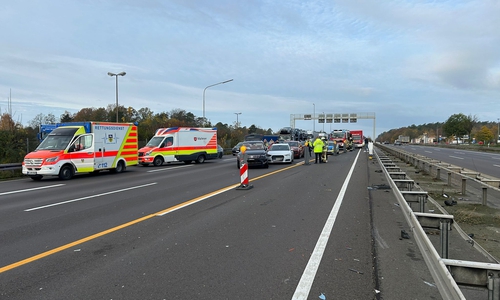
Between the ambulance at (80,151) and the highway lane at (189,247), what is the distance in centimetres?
550

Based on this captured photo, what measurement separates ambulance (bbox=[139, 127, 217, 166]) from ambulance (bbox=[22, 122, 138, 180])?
377 centimetres

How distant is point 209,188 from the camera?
12477 millimetres

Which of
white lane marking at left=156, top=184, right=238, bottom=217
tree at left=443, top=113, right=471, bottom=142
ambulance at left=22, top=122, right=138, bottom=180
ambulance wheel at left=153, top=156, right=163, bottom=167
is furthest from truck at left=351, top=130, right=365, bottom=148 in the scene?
white lane marking at left=156, top=184, right=238, bottom=217

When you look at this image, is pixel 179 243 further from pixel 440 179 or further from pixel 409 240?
pixel 440 179

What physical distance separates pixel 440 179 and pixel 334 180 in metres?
4.42

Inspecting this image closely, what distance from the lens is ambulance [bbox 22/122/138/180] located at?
1590cm

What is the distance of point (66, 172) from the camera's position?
16625 millimetres

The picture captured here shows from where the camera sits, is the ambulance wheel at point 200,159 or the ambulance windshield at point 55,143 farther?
the ambulance wheel at point 200,159

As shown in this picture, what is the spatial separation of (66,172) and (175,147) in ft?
30.0

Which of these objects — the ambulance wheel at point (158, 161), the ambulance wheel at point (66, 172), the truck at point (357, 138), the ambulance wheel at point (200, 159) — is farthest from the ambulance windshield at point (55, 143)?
the truck at point (357, 138)

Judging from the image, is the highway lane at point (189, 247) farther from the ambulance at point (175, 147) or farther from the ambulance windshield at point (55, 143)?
the ambulance at point (175, 147)

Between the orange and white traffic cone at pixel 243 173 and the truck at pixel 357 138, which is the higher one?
the truck at pixel 357 138

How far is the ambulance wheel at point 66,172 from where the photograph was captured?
16.4 m

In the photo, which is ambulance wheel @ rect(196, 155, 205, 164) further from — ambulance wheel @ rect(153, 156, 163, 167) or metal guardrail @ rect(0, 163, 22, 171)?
metal guardrail @ rect(0, 163, 22, 171)
